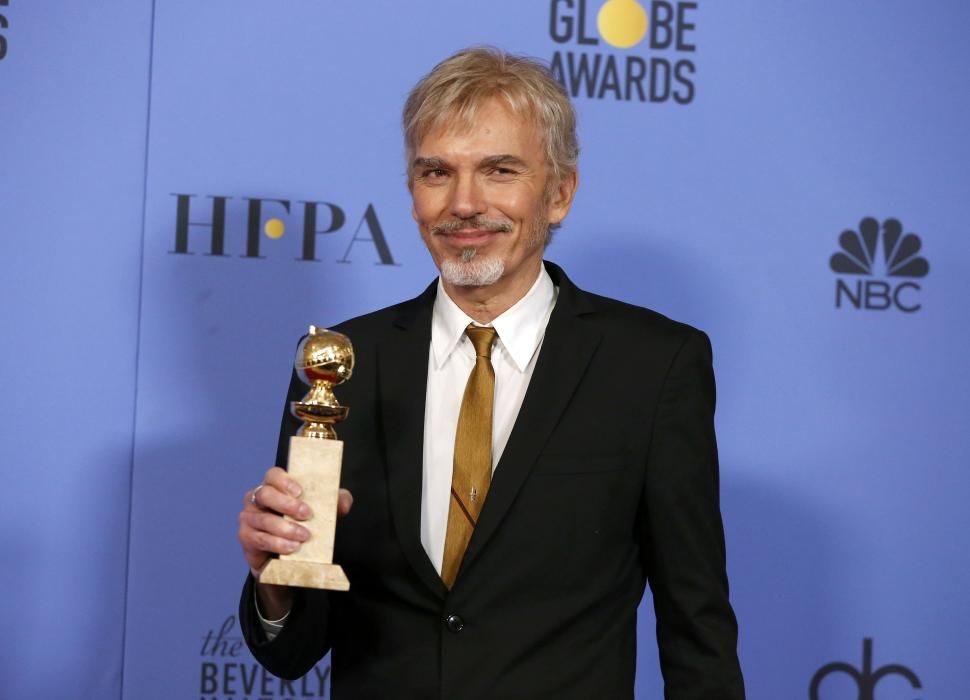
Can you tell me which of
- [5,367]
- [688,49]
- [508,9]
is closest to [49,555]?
[5,367]

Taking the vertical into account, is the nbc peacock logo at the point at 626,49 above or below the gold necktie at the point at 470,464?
above

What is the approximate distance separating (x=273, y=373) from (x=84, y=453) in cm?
43

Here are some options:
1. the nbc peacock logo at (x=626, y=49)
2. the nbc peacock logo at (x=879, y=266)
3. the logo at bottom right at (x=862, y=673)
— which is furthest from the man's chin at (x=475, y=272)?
the logo at bottom right at (x=862, y=673)

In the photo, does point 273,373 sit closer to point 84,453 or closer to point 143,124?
point 84,453

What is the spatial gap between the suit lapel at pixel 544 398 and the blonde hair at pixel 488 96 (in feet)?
0.80

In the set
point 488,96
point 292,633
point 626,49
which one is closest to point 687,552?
point 292,633

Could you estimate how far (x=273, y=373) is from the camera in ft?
8.63

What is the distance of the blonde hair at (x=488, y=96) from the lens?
1.82 meters

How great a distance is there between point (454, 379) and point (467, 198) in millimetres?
267

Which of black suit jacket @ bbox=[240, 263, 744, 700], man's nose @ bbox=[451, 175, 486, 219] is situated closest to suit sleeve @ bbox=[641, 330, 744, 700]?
black suit jacket @ bbox=[240, 263, 744, 700]

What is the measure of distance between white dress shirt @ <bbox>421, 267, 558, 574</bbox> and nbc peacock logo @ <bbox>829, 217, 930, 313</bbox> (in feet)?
3.84

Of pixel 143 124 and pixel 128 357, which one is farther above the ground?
pixel 143 124

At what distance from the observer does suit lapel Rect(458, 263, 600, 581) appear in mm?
1627

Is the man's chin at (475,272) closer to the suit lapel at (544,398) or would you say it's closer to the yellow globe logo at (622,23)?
the suit lapel at (544,398)
